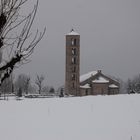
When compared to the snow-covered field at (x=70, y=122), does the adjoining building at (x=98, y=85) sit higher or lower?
higher

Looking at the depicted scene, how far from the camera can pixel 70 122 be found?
51.4 feet

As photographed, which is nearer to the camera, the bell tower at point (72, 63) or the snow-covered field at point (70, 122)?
the snow-covered field at point (70, 122)

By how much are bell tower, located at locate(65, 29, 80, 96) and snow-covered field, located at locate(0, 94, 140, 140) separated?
61.0 m

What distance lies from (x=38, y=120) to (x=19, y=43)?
32.5ft

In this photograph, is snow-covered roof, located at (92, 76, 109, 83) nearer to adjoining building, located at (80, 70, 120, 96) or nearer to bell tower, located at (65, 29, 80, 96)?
adjoining building, located at (80, 70, 120, 96)

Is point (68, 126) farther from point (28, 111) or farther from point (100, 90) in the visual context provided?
point (100, 90)

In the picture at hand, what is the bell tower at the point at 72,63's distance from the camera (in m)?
80.9

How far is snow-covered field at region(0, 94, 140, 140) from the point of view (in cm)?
1380

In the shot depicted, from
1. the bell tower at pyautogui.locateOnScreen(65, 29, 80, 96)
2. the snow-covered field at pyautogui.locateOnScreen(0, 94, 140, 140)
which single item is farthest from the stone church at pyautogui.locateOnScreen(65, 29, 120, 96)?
the snow-covered field at pyautogui.locateOnScreen(0, 94, 140, 140)

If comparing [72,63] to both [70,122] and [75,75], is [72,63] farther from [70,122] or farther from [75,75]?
[70,122]

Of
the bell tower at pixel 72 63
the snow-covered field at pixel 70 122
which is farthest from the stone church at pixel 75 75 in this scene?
the snow-covered field at pixel 70 122

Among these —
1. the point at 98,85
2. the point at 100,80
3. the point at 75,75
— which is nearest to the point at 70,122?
the point at 75,75

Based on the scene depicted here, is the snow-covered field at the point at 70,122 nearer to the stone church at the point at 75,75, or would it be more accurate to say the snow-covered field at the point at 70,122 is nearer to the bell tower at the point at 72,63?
the stone church at the point at 75,75

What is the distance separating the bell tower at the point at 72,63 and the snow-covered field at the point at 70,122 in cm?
6103
